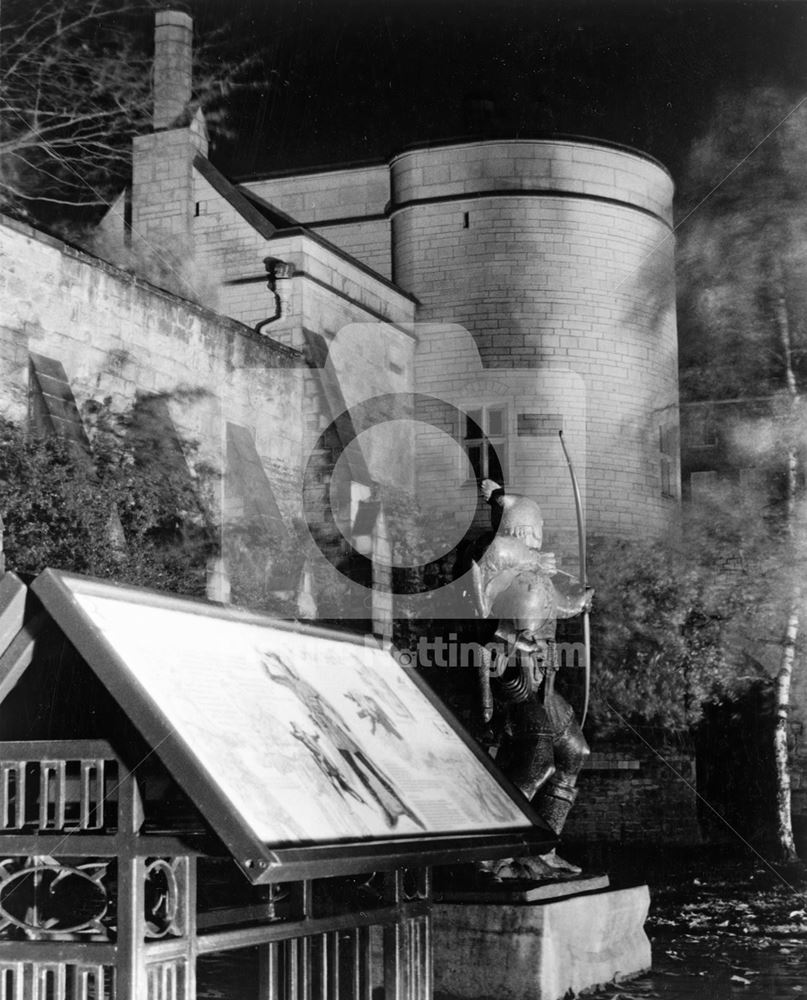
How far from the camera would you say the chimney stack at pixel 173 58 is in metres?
16.5

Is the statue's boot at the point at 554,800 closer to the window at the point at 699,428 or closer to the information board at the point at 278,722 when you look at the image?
the information board at the point at 278,722

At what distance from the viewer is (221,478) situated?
46.6 feet

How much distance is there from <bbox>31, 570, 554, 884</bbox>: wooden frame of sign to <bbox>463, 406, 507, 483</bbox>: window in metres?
13.7

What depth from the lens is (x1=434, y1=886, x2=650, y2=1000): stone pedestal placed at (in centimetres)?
482

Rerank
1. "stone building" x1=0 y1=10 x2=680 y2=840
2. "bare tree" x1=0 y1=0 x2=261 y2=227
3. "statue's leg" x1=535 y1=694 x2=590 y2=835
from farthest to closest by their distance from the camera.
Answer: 1. "stone building" x1=0 y1=10 x2=680 y2=840
2. "bare tree" x1=0 y1=0 x2=261 y2=227
3. "statue's leg" x1=535 y1=694 x2=590 y2=835

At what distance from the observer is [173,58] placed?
653 inches

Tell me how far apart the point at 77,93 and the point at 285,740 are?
13.2 metres

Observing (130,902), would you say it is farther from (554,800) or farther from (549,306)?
(549,306)

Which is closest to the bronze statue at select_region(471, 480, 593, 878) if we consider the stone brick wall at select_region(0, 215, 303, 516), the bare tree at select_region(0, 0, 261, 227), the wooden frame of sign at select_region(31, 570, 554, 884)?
the wooden frame of sign at select_region(31, 570, 554, 884)

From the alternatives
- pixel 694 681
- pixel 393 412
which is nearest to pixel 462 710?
pixel 694 681

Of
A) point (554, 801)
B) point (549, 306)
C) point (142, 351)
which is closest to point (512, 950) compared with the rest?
point (554, 801)

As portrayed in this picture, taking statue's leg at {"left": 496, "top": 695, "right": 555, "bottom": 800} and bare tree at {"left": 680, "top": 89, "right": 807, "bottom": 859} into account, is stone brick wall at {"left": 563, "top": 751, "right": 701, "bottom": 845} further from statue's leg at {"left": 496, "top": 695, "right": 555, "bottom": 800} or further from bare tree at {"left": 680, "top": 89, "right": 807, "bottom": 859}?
statue's leg at {"left": 496, "top": 695, "right": 555, "bottom": 800}

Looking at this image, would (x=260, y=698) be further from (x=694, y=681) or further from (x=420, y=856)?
(x=694, y=681)

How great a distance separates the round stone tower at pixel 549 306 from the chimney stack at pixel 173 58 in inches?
135
